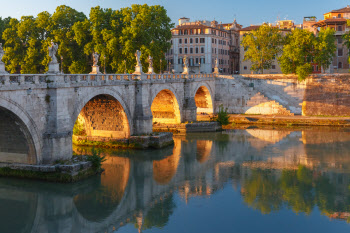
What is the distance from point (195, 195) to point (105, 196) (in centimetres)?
421

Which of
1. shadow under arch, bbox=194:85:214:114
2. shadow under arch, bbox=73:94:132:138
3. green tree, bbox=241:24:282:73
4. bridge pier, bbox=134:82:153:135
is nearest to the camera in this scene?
shadow under arch, bbox=73:94:132:138

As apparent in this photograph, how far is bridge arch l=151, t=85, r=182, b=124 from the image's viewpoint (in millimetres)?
39656

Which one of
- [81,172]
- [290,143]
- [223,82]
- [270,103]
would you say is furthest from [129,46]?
[81,172]

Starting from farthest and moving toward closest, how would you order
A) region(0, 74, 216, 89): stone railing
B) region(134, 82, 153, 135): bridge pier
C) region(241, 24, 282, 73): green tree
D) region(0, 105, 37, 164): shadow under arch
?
region(241, 24, 282, 73): green tree
region(134, 82, 153, 135): bridge pier
region(0, 105, 37, 164): shadow under arch
region(0, 74, 216, 89): stone railing

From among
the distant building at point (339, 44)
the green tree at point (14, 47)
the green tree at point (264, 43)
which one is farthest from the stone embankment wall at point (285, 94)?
the green tree at point (14, 47)

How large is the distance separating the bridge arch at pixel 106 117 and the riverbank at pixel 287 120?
13678mm

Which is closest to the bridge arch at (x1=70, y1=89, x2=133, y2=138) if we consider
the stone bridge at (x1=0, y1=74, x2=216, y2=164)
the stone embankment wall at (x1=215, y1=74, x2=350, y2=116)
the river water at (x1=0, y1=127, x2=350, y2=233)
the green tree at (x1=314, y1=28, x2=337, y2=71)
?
the stone bridge at (x1=0, y1=74, x2=216, y2=164)

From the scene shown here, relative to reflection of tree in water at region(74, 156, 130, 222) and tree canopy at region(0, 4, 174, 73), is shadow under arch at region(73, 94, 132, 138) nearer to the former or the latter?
reflection of tree in water at region(74, 156, 130, 222)

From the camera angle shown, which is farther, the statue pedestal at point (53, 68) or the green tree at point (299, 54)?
the green tree at point (299, 54)

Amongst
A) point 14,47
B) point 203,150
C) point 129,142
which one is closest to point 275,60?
point 14,47

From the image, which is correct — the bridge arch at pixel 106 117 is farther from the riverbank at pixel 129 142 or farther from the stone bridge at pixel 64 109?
the riverbank at pixel 129 142

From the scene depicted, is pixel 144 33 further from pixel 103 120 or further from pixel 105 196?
pixel 105 196

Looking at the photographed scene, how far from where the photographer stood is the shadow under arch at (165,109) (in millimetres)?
39844

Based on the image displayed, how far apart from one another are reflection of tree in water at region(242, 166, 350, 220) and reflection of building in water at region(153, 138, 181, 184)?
4260 mm
